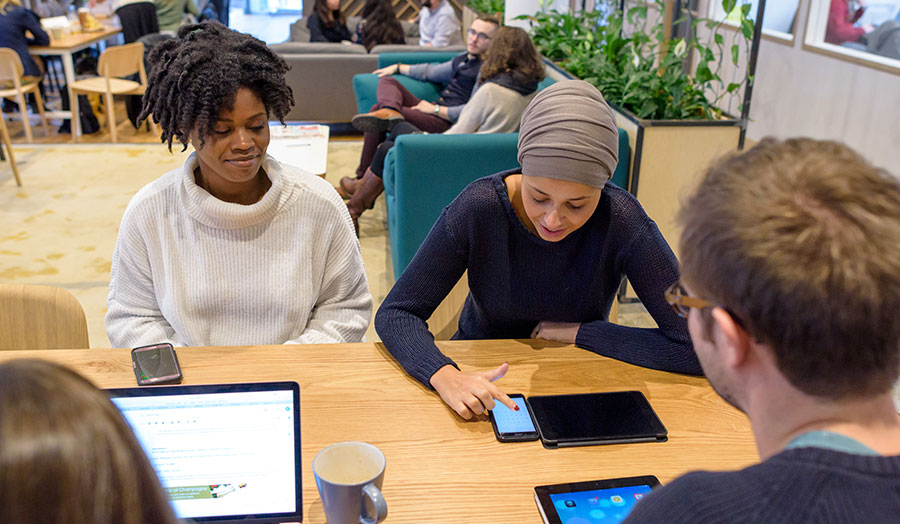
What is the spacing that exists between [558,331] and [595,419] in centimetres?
27

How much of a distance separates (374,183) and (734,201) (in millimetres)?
3174

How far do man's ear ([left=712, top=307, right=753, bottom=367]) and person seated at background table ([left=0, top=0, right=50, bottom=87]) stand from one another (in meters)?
5.84

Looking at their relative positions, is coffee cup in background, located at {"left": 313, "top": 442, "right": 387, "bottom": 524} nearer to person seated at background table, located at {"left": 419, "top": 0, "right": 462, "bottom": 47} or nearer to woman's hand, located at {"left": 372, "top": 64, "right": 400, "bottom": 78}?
woman's hand, located at {"left": 372, "top": 64, "right": 400, "bottom": 78}

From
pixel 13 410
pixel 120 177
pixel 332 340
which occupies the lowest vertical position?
pixel 120 177

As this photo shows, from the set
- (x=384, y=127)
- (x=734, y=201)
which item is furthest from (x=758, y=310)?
(x=384, y=127)

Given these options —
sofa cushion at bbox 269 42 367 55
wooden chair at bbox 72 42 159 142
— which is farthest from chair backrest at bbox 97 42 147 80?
sofa cushion at bbox 269 42 367 55

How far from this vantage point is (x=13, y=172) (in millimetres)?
4469

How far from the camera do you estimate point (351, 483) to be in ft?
2.76

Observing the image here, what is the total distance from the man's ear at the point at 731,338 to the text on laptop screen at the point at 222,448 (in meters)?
0.56

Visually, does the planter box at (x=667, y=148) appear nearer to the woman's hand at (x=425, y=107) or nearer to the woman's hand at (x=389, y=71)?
the woman's hand at (x=425, y=107)

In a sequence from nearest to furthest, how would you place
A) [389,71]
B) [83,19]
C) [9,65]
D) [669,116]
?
[669,116]
[9,65]
[389,71]
[83,19]

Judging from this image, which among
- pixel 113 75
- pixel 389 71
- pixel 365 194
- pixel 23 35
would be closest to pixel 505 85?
pixel 365 194

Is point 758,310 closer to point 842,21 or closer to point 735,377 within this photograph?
point 735,377

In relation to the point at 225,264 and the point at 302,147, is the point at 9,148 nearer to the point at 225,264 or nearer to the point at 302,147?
the point at 302,147
